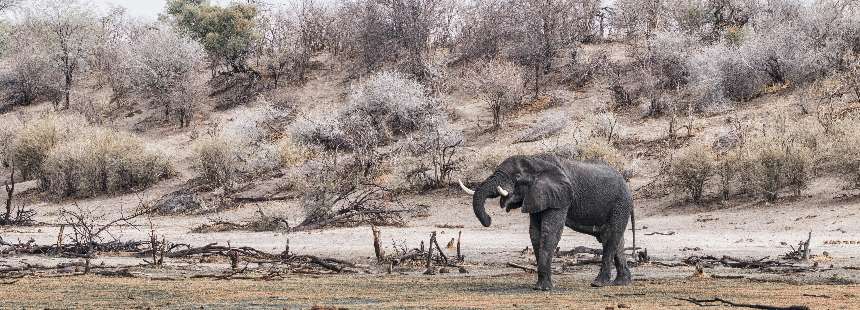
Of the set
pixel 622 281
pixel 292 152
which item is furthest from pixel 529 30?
pixel 622 281

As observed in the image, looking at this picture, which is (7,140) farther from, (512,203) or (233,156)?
(512,203)

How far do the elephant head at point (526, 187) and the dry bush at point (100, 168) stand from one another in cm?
2934

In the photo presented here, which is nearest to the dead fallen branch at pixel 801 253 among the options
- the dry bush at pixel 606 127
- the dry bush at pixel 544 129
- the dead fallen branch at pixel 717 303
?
the dead fallen branch at pixel 717 303

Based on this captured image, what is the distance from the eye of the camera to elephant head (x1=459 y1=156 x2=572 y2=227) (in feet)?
39.6

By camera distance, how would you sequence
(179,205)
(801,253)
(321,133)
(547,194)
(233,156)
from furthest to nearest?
1. (321,133)
2. (233,156)
3. (179,205)
4. (801,253)
5. (547,194)

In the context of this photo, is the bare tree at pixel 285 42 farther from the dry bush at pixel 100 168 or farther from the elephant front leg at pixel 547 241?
the elephant front leg at pixel 547 241

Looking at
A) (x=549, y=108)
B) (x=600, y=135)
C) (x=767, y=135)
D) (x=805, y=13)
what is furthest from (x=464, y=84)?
(x=767, y=135)

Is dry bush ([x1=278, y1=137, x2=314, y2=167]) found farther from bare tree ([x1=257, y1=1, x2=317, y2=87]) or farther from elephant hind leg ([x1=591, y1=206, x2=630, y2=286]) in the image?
elephant hind leg ([x1=591, y1=206, x2=630, y2=286])

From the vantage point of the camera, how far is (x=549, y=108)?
4803 cm

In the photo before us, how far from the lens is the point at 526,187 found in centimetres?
1223

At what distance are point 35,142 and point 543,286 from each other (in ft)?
118

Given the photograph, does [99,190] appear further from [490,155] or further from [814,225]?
[814,225]

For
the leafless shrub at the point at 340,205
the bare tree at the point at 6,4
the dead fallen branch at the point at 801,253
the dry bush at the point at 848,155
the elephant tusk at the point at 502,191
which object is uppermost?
the bare tree at the point at 6,4

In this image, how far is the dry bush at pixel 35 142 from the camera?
4272 cm
